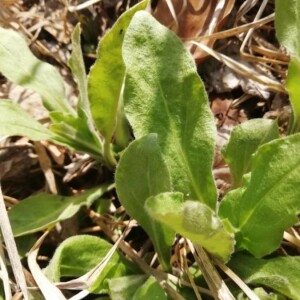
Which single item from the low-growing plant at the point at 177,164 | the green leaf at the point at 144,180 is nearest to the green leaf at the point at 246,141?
the low-growing plant at the point at 177,164

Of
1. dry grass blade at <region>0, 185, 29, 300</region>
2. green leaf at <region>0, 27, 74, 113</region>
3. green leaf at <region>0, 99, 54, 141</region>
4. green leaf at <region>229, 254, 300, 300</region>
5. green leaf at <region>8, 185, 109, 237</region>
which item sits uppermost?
green leaf at <region>0, 27, 74, 113</region>

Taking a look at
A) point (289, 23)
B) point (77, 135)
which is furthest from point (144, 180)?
point (289, 23)

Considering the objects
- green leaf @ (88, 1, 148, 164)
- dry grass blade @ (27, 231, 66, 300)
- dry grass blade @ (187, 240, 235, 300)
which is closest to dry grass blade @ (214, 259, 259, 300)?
dry grass blade @ (187, 240, 235, 300)

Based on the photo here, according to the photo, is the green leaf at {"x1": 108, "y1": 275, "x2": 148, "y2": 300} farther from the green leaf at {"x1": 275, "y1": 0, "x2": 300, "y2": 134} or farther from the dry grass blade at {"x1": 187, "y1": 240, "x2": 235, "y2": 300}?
the green leaf at {"x1": 275, "y1": 0, "x2": 300, "y2": 134}

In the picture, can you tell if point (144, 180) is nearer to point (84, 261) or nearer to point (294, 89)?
point (84, 261)

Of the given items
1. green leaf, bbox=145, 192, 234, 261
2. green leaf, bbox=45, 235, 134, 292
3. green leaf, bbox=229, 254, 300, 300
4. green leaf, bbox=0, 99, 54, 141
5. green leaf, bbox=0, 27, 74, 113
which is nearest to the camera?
green leaf, bbox=145, 192, 234, 261

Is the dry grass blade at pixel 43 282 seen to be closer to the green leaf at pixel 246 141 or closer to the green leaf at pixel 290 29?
the green leaf at pixel 246 141
